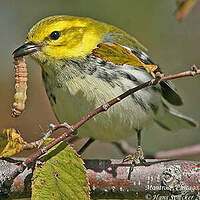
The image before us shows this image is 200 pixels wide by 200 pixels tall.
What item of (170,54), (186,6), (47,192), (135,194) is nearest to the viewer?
(47,192)

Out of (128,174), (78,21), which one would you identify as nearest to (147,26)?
(78,21)

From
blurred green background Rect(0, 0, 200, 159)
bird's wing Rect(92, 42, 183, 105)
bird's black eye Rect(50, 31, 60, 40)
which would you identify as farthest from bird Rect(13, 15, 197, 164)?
blurred green background Rect(0, 0, 200, 159)

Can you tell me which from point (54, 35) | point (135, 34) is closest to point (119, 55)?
point (54, 35)

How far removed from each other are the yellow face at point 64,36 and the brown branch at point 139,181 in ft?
3.17

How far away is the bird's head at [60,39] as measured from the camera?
3.16 metres

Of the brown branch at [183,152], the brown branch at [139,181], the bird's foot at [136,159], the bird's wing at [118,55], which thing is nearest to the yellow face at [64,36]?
the bird's foot at [136,159]

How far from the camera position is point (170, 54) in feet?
17.6

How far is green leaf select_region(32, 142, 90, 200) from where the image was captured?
208 centimetres

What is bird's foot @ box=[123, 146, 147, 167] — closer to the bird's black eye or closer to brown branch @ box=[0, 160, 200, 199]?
brown branch @ box=[0, 160, 200, 199]

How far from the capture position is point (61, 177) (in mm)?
2143

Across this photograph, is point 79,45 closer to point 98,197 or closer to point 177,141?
point 98,197

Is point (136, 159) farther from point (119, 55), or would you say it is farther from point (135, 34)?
point (135, 34)

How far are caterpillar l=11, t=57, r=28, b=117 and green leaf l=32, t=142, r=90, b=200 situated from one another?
331 millimetres

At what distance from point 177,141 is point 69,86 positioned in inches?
111
